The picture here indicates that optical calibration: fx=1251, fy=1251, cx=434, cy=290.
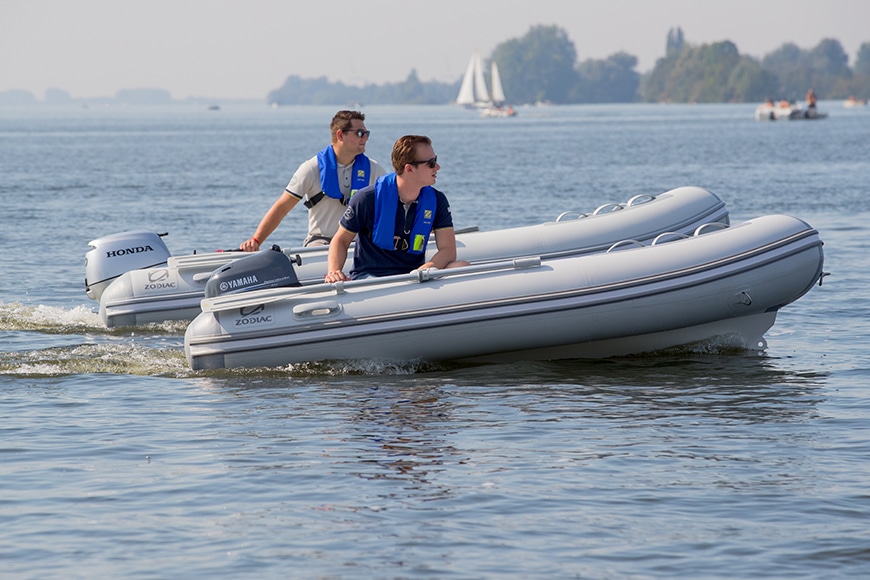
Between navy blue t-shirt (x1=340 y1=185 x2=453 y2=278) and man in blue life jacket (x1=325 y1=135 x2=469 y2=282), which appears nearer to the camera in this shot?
man in blue life jacket (x1=325 y1=135 x2=469 y2=282)

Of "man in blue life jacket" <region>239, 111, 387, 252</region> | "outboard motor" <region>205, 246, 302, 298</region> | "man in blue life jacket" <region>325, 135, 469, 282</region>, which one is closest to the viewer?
"man in blue life jacket" <region>325, 135, 469, 282</region>

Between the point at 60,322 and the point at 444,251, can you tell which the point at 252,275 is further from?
the point at 60,322

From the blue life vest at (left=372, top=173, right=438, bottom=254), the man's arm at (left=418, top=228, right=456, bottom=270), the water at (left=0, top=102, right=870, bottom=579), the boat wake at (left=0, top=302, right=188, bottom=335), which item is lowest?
the water at (left=0, top=102, right=870, bottom=579)

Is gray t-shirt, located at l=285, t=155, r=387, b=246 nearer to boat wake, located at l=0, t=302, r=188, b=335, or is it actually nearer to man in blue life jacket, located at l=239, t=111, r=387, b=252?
man in blue life jacket, located at l=239, t=111, r=387, b=252

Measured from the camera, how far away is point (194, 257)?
8.79m

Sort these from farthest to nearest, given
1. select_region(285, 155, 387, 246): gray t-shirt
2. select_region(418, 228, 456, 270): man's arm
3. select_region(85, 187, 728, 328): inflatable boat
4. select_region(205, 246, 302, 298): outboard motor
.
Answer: select_region(85, 187, 728, 328): inflatable boat < select_region(285, 155, 387, 246): gray t-shirt < select_region(205, 246, 302, 298): outboard motor < select_region(418, 228, 456, 270): man's arm

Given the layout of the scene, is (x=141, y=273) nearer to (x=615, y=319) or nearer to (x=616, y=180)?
(x=615, y=319)

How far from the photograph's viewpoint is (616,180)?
27.2 m

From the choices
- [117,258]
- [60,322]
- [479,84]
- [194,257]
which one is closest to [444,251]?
[194,257]

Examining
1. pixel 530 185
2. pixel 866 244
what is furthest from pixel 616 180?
pixel 866 244

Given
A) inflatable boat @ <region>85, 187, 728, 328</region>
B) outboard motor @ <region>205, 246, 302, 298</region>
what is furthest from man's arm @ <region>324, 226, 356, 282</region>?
inflatable boat @ <region>85, 187, 728, 328</region>

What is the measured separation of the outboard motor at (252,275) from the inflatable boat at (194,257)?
0.93m

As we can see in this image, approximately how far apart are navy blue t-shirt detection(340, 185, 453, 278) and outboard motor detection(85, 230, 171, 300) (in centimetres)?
259

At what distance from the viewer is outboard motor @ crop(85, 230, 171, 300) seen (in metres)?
9.20
